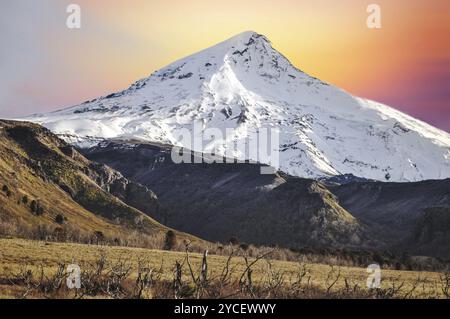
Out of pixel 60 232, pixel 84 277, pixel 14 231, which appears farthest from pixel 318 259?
pixel 84 277

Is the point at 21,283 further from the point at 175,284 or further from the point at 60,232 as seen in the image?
the point at 60,232

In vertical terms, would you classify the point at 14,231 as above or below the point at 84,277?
below
